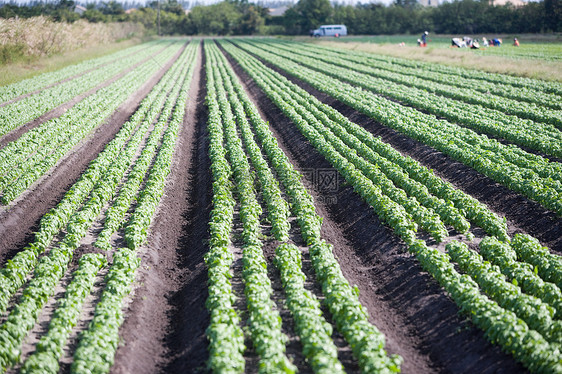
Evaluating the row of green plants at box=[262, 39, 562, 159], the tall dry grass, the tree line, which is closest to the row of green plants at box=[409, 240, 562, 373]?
the row of green plants at box=[262, 39, 562, 159]

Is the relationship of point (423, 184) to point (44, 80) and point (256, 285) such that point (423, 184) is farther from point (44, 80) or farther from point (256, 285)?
point (44, 80)

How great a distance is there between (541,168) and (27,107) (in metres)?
24.5

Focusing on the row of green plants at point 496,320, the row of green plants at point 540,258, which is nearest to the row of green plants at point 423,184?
the row of green plants at point 540,258

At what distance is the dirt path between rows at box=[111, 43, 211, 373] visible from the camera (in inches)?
307

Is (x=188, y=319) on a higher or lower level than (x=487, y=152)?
lower

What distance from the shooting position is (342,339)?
800cm

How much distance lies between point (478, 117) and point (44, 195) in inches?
732

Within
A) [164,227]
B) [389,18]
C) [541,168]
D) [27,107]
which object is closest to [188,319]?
[164,227]

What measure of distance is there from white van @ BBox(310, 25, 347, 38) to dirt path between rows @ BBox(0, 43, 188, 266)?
79485 mm

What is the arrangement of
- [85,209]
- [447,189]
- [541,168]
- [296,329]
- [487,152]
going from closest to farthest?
1. [296,329]
2. [85,209]
3. [447,189]
4. [541,168]
5. [487,152]

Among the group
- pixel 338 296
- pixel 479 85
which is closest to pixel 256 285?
pixel 338 296

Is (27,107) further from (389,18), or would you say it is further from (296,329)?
(389,18)

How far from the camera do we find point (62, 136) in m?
19.4

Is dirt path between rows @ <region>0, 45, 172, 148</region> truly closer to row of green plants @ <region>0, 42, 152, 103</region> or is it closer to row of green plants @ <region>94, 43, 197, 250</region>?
row of green plants @ <region>0, 42, 152, 103</region>
